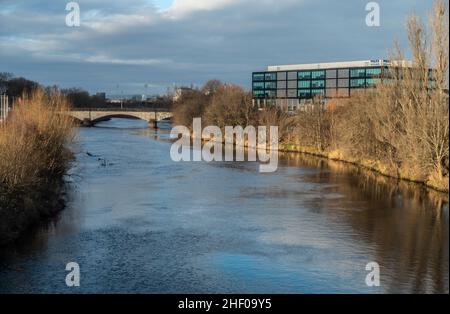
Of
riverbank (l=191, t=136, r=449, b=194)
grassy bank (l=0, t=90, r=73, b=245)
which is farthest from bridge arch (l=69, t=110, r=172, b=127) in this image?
grassy bank (l=0, t=90, r=73, b=245)

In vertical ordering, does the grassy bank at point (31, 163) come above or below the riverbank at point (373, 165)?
above

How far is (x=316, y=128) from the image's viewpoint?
46.1 m

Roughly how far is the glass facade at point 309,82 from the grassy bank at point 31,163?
6268cm

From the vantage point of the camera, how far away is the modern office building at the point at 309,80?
87.9m

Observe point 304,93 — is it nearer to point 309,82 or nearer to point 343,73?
point 309,82

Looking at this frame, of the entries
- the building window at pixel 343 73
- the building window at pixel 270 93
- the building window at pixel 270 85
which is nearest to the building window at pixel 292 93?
the building window at pixel 270 93

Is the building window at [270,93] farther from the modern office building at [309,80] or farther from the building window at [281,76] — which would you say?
the building window at [281,76]

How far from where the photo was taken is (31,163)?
19.0m

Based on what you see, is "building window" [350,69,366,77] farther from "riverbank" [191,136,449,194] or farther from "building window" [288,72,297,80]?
"riverbank" [191,136,449,194]

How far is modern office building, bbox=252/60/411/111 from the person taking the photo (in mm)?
87938
